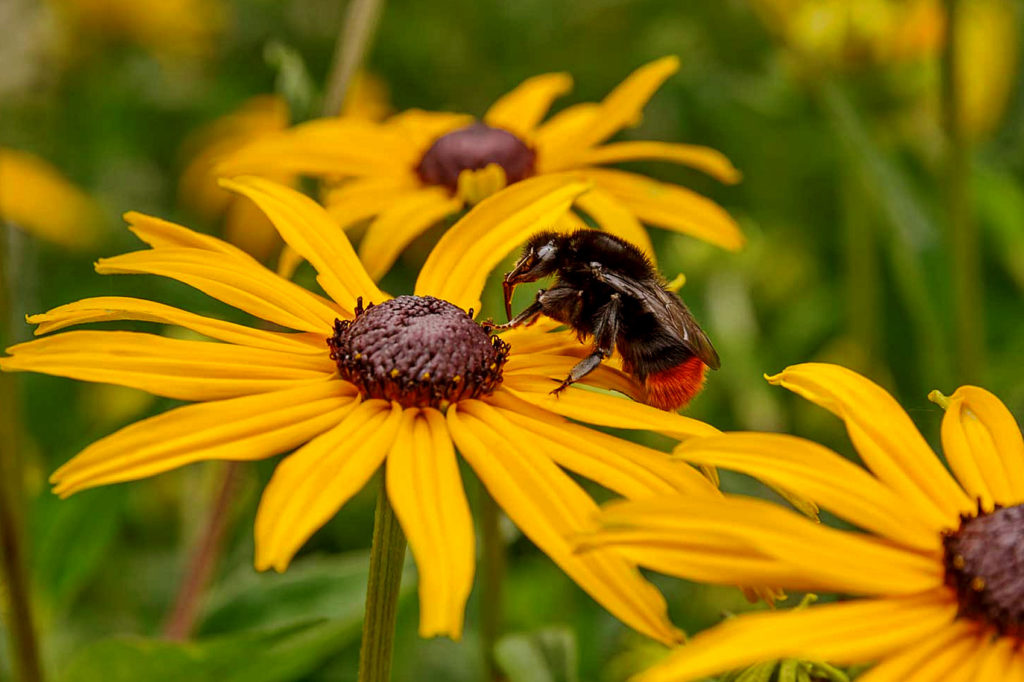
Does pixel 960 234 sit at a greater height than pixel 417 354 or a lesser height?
greater

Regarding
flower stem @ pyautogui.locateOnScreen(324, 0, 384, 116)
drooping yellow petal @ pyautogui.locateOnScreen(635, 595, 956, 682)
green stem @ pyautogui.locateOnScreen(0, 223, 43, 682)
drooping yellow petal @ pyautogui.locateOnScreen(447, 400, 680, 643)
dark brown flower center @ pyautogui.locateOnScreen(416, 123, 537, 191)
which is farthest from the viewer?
flower stem @ pyautogui.locateOnScreen(324, 0, 384, 116)

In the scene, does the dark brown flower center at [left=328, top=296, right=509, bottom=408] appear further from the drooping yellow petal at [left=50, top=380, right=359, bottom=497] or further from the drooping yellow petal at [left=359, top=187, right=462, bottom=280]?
the drooping yellow petal at [left=359, top=187, right=462, bottom=280]

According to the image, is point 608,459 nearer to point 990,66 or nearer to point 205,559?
point 205,559

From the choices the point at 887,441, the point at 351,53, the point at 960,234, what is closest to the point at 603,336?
the point at 887,441

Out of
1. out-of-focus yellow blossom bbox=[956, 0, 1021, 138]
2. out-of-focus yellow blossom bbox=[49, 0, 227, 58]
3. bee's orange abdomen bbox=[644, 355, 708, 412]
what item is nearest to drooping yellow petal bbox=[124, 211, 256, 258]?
bee's orange abdomen bbox=[644, 355, 708, 412]

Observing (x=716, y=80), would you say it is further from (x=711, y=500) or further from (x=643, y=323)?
(x=711, y=500)

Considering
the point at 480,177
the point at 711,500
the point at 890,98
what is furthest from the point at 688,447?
the point at 890,98
